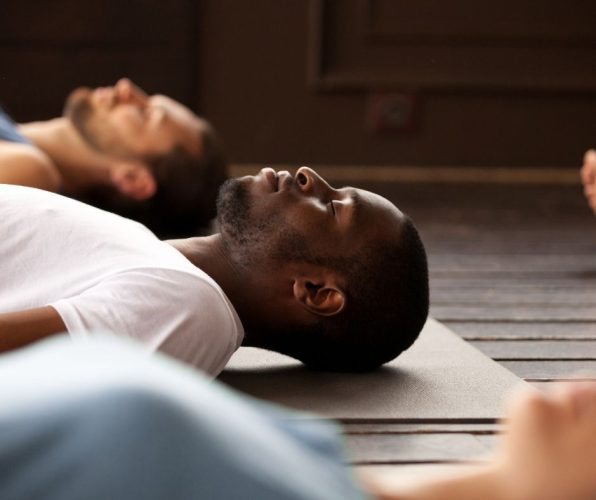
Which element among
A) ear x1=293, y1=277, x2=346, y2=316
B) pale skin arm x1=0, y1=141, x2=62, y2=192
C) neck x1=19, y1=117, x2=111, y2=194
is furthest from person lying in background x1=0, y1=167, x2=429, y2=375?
neck x1=19, y1=117, x2=111, y2=194

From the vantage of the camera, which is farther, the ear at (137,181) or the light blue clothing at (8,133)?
the ear at (137,181)

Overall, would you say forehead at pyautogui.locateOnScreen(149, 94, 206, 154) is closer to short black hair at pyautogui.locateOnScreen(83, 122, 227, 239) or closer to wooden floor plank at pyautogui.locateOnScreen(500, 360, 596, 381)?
short black hair at pyautogui.locateOnScreen(83, 122, 227, 239)

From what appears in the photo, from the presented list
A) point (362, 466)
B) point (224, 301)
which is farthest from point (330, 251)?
point (362, 466)

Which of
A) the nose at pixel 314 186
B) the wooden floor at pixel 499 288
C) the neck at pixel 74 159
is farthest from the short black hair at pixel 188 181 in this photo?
the nose at pixel 314 186

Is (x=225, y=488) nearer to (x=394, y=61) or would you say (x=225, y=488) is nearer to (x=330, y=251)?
(x=330, y=251)

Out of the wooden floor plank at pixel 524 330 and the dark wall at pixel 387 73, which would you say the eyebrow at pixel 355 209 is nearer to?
the wooden floor plank at pixel 524 330

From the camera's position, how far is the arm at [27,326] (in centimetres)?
139

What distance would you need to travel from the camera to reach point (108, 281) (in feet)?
4.96

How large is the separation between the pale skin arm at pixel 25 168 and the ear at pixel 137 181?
0.35m

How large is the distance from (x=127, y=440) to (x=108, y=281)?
0.75 meters

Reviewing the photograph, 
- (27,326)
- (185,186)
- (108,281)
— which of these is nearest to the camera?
(27,326)

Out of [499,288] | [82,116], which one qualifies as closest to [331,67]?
[82,116]

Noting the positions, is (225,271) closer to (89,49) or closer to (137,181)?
(137,181)

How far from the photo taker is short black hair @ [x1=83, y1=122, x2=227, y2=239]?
312cm
